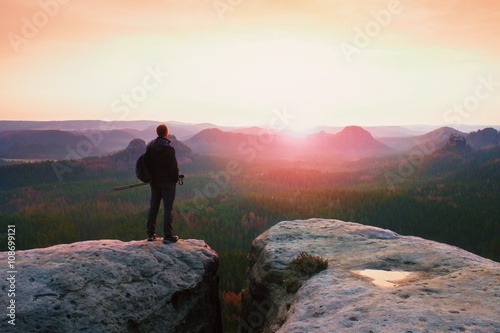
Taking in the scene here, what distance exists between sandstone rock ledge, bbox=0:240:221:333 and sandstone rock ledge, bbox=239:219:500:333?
1.52 metres

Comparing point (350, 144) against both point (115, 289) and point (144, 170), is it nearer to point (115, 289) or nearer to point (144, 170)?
point (144, 170)

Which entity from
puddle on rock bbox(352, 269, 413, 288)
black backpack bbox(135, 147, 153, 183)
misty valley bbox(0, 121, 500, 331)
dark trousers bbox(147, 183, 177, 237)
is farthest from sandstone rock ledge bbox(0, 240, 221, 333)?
puddle on rock bbox(352, 269, 413, 288)

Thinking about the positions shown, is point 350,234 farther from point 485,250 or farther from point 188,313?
point 485,250

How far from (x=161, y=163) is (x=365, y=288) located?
600 cm

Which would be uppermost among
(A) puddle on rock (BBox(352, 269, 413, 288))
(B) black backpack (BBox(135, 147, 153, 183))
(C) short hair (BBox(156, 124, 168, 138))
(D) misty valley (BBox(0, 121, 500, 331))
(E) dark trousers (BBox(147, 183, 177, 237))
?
(C) short hair (BBox(156, 124, 168, 138))

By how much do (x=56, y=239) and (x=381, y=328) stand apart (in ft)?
71.9

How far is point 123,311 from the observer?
7926mm

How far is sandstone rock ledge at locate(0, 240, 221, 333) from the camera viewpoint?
7.20 metres

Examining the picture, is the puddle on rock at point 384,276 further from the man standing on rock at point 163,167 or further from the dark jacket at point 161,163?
the dark jacket at point 161,163

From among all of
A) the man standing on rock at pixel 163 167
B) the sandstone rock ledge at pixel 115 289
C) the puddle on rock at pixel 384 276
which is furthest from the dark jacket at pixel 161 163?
the puddle on rock at pixel 384 276

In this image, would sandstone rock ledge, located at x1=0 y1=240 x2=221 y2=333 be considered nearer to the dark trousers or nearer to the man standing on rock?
the dark trousers

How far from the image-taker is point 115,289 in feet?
26.6

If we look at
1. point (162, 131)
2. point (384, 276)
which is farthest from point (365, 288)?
point (162, 131)

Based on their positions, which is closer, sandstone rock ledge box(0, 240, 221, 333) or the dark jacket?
sandstone rock ledge box(0, 240, 221, 333)
